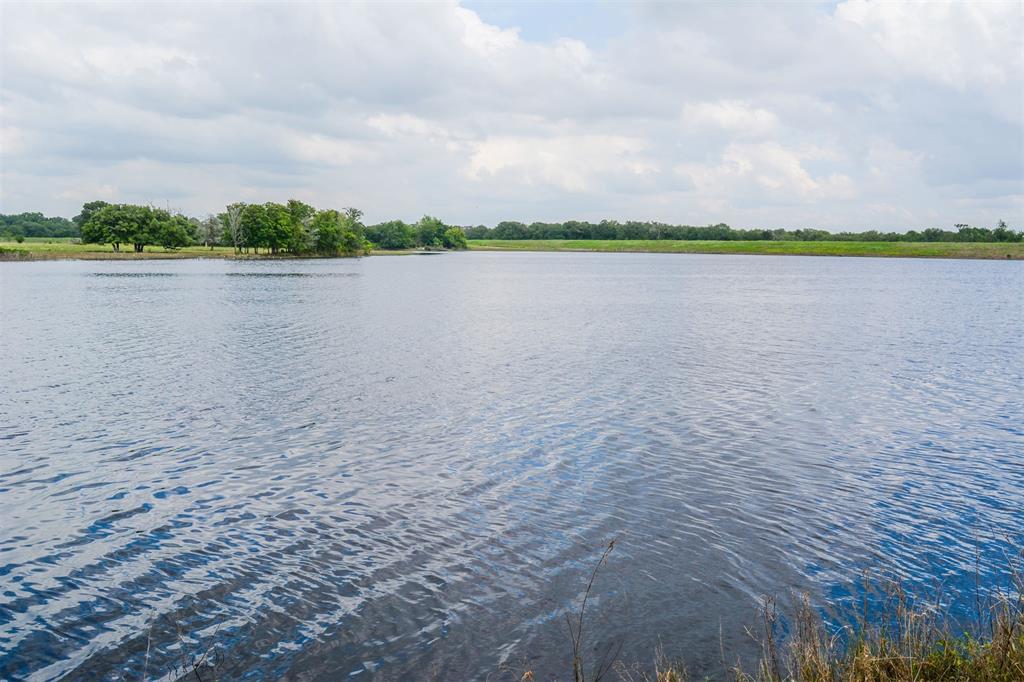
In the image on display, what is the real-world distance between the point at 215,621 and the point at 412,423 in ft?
40.0

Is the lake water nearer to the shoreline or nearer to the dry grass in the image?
the dry grass

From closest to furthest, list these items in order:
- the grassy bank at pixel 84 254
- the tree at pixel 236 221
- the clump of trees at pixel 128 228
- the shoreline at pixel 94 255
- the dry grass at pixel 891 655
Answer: the dry grass at pixel 891 655
the shoreline at pixel 94 255
the grassy bank at pixel 84 254
the clump of trees at pixel 128 228
the tree at pixel 236 221

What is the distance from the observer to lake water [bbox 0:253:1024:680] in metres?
10.2

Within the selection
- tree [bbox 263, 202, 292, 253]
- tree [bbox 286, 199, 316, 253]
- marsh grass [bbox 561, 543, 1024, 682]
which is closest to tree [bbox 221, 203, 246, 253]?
tree [bbox 263, 202, 292, 253]

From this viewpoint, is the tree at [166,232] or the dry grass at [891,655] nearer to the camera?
the dry grass at [891,655]

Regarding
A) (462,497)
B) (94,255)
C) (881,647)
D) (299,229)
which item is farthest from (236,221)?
(881,647)

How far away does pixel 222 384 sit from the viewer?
92.4 feet

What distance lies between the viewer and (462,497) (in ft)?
51.8

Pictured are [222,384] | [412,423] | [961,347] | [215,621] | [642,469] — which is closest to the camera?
[215,621]

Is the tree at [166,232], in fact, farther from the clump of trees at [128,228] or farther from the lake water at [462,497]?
the lake water at [462,497]

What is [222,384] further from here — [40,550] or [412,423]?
[40,550]

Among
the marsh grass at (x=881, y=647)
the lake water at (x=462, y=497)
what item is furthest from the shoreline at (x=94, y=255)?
the marsh grass at (x=881, y=647)

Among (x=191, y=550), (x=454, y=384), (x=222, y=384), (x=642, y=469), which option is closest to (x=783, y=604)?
(x=642, y=469)

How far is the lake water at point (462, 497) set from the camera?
10.2 meters
